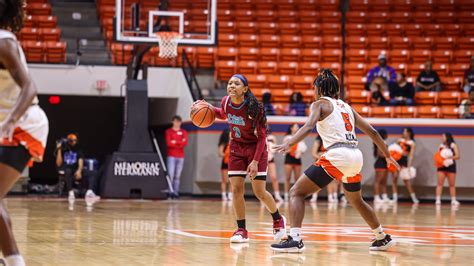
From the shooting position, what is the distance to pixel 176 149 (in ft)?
68.8

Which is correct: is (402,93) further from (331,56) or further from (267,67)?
(267,67)

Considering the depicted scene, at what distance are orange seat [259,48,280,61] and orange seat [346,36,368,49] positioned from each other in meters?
2.29

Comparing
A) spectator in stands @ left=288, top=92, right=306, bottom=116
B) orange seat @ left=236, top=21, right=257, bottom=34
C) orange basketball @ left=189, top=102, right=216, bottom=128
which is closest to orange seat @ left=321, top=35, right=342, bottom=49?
orange seat @ left=236, top=21, right=257, bottom=34

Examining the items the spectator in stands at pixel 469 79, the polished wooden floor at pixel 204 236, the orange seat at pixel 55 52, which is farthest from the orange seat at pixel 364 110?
the orange seat at pixel 55 52

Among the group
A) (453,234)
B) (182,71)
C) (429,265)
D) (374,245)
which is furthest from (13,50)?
(182,71)

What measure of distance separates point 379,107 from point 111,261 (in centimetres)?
1527

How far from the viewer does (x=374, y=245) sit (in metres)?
9.05

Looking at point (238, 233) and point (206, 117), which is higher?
point (206, 117)

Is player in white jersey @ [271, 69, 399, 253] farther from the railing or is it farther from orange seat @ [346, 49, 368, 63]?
orange seat @ [346, 49, 368, 63]

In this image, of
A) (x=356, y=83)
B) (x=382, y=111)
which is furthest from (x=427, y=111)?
(x=356, y=83)

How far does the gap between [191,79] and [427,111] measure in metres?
6.14

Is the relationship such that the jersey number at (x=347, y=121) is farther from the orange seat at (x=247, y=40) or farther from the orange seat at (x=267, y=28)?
the orange seat at (x=267, y=28)

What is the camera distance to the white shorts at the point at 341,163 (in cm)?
855

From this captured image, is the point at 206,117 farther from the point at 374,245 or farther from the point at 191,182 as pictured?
the point at 191,182
